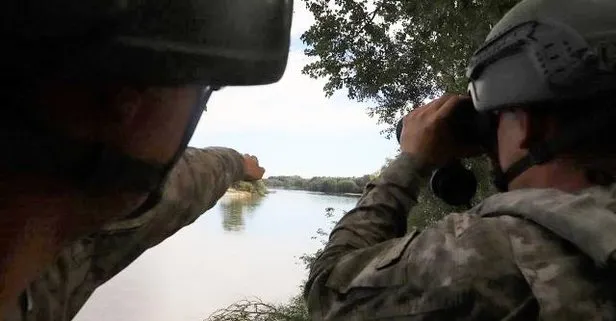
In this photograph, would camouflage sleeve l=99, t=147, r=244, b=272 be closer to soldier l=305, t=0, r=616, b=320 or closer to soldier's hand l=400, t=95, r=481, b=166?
soldier l=305, t=0, r=616, b=320

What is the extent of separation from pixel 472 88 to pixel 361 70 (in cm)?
372

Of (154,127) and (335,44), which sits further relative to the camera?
(335,44)

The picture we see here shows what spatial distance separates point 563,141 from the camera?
40.5 inches

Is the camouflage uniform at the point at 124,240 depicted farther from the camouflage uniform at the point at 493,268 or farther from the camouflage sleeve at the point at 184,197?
the camouflage uniform at the point at 493,268

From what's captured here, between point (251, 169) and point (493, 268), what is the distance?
0.45 m

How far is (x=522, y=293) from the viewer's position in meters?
0.93

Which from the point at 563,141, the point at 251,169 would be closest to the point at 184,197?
the point at 251,169

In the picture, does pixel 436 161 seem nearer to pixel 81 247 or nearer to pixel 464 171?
pixel 464 171

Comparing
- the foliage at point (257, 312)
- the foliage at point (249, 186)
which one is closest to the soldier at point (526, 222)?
the foliage at point (249, 186)

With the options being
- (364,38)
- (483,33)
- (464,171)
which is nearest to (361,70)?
(364,38)

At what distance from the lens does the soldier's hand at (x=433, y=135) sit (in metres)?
1.26

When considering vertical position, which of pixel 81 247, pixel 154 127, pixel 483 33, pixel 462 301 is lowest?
pixel 462 301

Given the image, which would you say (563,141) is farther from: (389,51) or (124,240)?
(389,51)

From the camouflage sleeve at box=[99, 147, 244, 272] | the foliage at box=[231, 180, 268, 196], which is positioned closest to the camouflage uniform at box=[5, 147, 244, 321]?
the camouflage sleeve at box=[99, 147, 244, 272]
